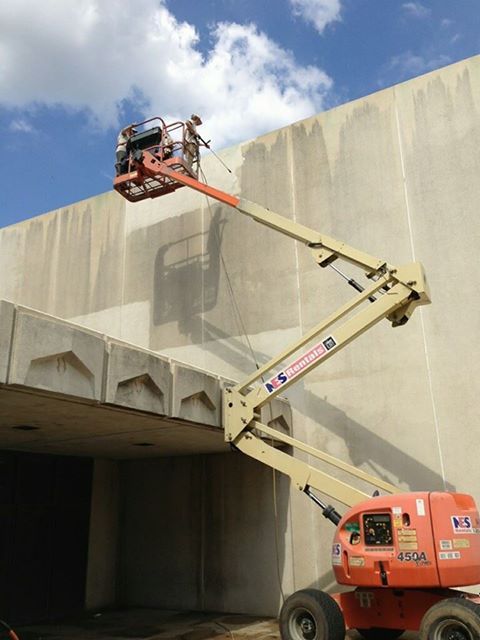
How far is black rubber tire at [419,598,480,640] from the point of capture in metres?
7.58

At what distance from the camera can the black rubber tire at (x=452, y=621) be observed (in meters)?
7.58

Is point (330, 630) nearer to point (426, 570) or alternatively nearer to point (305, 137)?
point (426, 570)

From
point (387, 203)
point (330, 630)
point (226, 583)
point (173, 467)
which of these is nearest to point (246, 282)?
point (387, 203)

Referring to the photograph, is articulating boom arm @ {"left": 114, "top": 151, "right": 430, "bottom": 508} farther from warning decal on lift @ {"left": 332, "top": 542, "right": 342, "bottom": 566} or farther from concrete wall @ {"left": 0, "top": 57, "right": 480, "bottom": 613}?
concrete wall @ {"left": 0, "top": 57, "right": 480, "bottom": 613}

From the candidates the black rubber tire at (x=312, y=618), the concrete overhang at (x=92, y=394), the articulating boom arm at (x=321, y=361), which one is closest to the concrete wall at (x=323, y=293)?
the concrete overhang at (x=92, y=394)

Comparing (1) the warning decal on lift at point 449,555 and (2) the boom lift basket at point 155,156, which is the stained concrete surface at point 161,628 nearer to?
(1) the warning decal on lift at point 449,555

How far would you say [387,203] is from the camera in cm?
1495

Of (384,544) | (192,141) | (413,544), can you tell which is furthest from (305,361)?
(192,141)

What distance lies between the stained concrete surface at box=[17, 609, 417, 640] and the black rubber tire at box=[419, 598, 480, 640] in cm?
328

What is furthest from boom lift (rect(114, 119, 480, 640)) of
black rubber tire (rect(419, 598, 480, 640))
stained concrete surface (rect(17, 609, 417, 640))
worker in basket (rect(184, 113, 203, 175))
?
worker in basket (rect(184, 113, 203, 175))

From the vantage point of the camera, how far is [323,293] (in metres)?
15.3

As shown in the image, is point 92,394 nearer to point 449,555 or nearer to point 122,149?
point 449,555

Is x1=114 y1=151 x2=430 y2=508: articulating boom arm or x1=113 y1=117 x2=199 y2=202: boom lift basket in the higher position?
x1=113 y1=117 x2=199 y2=202: boom lift basket

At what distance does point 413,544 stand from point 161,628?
6.99 m
